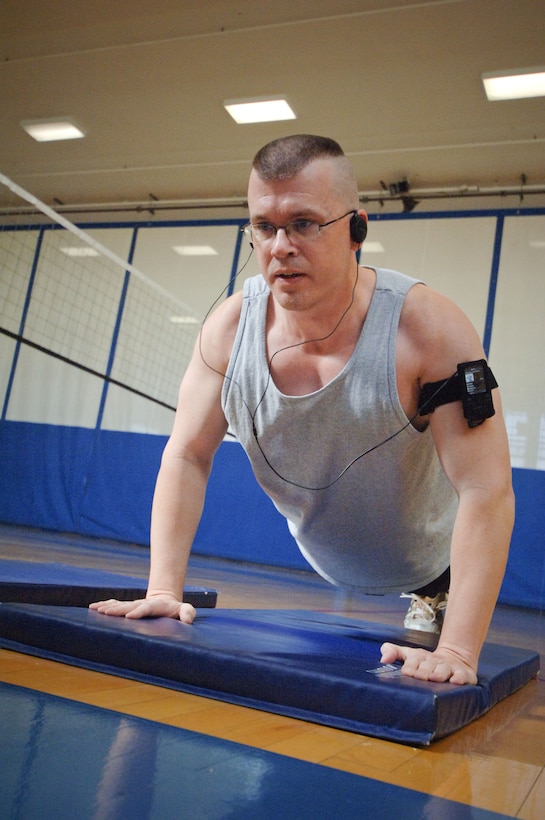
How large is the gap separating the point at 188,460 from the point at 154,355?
756 cm

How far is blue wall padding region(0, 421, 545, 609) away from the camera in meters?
6.97

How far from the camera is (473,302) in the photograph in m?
7.78

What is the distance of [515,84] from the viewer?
21.1 feet

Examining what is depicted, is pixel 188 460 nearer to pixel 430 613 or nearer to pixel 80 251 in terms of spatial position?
pixel 430 613

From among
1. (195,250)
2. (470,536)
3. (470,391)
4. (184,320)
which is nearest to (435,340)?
(470,391)

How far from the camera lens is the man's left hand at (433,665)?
1164 mm

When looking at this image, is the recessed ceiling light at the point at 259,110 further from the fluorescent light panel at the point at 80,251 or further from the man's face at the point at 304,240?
the man's face at the point at 304,240

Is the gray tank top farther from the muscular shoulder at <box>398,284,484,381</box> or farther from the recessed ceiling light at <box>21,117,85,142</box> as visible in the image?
the recessed ceiling light at <box>21,117,85,142</box>

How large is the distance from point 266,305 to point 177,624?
2.36 ft

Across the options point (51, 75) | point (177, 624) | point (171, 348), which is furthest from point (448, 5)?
point (177, 624)

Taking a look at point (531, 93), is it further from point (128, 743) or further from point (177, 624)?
point (128, 743)

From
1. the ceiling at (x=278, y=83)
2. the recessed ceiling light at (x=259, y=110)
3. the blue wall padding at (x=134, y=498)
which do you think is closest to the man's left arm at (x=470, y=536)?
the ceiling at (x=278, y=83)

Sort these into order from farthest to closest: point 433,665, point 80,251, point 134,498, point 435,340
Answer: point 80,251
point 134,498
point 435,340
point 433,665

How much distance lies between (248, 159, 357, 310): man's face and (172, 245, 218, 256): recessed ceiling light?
792 centimetres
